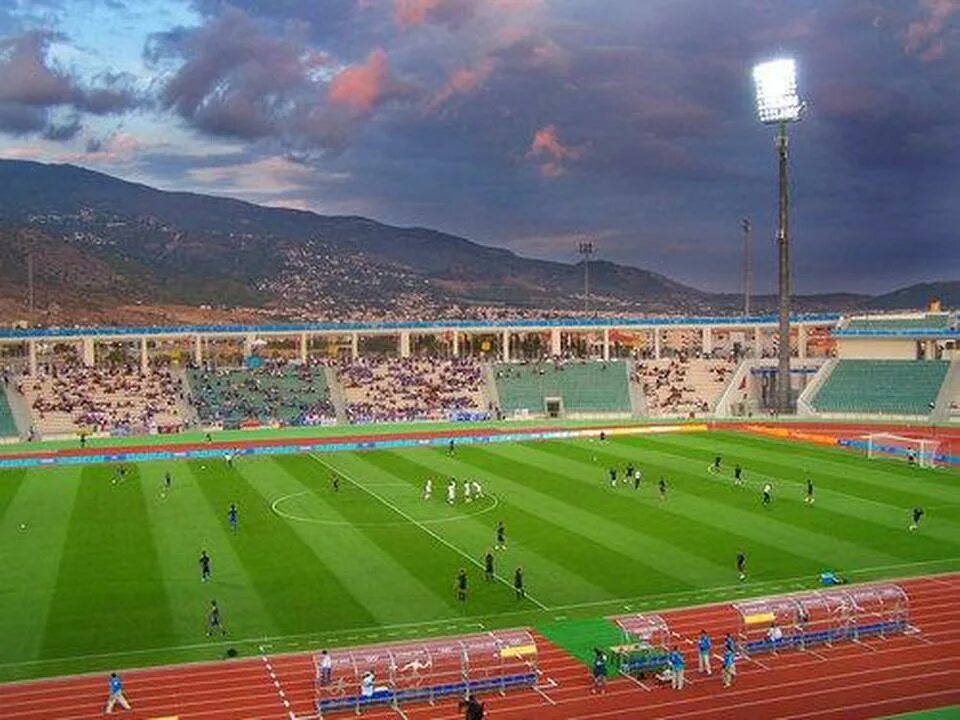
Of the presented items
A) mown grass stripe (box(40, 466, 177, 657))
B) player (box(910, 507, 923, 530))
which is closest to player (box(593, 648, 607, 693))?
mown grass stripe (box(40, 466, 177, 657))

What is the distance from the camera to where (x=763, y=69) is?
71.1m

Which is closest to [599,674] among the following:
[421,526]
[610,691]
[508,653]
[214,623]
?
[610,691]

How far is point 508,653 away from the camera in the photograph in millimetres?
22984

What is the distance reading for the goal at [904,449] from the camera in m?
54.7

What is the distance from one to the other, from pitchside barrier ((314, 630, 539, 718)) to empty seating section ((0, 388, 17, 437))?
5797 cm

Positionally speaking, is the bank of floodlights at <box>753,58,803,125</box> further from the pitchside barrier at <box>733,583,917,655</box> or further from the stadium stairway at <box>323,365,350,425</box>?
the pitchside barrier at <box>733,583,917,655</box>

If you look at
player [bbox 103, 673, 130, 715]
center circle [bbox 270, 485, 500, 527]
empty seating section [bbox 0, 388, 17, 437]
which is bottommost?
player [bbox 103, 673, 130, 715]

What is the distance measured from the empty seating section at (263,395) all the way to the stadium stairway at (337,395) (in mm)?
376

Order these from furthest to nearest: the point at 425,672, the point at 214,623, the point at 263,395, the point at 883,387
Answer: the point at 263,395 < the point at 883,387 < the point at 214,623 < the point at 425,672

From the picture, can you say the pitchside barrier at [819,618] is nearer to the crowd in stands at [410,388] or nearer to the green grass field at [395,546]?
the green grass field at [395,546]

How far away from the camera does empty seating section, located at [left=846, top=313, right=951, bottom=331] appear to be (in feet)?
274

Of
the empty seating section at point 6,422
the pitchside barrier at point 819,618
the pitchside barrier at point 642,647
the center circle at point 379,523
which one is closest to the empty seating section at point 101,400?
the empty seating section at point 6,422

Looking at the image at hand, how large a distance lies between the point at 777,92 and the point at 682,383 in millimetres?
28057

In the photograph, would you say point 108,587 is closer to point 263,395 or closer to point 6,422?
point 6,422
